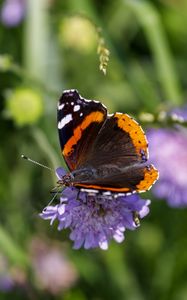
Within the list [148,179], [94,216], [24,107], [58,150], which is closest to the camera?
[148,179]

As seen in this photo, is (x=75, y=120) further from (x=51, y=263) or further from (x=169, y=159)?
(x=51, y=263)

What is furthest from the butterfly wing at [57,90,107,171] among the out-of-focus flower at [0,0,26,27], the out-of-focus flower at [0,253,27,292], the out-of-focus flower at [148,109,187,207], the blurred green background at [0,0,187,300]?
the out-of-focus flower at [0,0,26,27]

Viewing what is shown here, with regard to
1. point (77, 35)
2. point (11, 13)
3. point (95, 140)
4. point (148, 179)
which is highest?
point (11, 13)

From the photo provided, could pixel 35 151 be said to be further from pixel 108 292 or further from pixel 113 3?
pixel 113 3

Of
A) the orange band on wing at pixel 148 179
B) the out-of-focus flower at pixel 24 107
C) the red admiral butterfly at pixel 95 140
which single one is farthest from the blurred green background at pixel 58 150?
the orange band on wing at pixel 148 179

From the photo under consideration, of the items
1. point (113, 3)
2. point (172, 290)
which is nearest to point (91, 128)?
point (172, 290)

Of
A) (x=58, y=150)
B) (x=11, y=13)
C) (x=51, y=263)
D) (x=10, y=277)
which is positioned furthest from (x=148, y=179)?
(x=11, y=13)

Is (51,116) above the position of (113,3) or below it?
below
